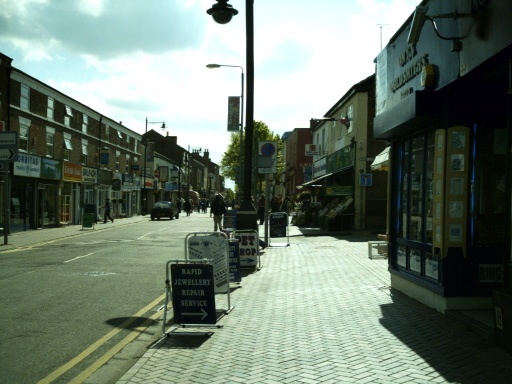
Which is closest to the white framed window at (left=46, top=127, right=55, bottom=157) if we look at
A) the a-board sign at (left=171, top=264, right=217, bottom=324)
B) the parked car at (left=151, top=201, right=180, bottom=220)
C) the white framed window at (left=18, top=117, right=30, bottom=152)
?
the white framed window at (left=18, top=117, right=30, bottom=152)

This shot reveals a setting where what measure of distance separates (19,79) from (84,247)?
13.1 metres

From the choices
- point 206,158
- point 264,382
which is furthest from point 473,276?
point 206,158

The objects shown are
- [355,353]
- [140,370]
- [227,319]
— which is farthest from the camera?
[227,319]

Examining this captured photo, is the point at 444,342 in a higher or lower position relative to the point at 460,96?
lower

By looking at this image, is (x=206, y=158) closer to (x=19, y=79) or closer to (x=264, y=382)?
(x=19, y=79)

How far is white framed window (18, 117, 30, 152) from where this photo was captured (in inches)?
1137

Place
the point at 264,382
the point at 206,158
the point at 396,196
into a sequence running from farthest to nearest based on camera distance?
the point at 206,158 < the point at 396,196 < the point at 264,382

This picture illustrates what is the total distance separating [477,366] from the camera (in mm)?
5629

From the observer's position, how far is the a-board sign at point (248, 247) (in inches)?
529

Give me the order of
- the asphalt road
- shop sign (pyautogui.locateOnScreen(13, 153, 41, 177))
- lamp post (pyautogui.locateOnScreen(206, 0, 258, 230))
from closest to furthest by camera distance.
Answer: the asphalt road < lamp post (pyautogui.locateOnScreen(206, 0, 258, 230)) < shop sign (pyautogui.locateOnScreen(13, 153, 41, 177))

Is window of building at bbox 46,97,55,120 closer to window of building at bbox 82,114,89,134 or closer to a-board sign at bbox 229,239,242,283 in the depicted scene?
window of building at bbox 82,114,89,134

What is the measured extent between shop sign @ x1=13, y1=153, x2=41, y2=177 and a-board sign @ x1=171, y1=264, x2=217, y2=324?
2296cm

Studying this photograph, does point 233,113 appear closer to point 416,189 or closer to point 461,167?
point 416,189

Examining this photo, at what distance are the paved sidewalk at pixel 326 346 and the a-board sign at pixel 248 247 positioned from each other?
290cm
